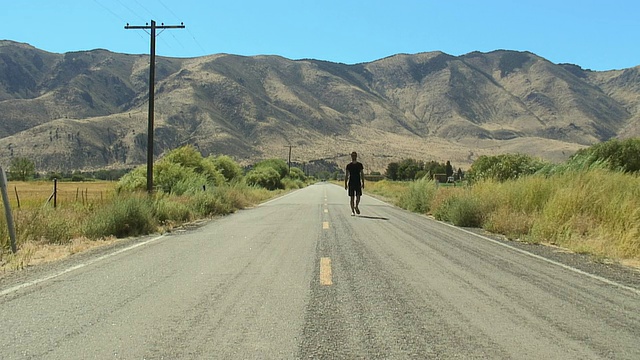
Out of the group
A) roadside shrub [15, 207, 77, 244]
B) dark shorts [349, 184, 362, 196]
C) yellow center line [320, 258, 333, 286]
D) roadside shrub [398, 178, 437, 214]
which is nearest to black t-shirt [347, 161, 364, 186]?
dark shorts [349, 184, 362, 196]

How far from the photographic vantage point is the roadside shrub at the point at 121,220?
1384cm

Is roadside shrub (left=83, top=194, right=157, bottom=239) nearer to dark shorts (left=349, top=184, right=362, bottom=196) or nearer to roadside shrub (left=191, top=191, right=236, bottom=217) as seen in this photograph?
roadside shrub (left=191, top=191, right=236, bottom=217)

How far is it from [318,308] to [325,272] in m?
2.10

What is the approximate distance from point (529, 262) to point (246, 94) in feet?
523

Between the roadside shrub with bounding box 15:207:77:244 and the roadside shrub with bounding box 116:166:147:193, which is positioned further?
the roadside shrub with bounding box 116:166:147:193

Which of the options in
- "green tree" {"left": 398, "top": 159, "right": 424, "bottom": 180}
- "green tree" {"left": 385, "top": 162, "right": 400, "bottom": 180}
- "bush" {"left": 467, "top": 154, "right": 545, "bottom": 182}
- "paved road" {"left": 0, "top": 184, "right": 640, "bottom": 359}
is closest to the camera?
"paved road" {"left": 0, "top": 184, "right": 640, "bottom": 359}

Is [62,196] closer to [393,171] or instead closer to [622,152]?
[622,152]

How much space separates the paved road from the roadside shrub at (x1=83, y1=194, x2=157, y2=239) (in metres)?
3.80

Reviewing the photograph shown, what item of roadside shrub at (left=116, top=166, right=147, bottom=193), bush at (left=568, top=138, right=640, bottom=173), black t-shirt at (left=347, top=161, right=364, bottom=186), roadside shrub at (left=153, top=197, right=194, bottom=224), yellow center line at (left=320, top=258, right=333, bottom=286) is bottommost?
roadside shrub at (left=153, top=197, right=194, bottom=224)

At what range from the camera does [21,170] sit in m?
85.4

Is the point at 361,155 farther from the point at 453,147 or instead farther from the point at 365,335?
the point at 365,335

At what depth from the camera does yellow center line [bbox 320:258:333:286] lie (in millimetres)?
7480

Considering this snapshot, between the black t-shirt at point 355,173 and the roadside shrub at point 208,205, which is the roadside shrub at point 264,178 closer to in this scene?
the roadside shrub at point 208,205

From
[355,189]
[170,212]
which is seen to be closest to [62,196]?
[170,212]
